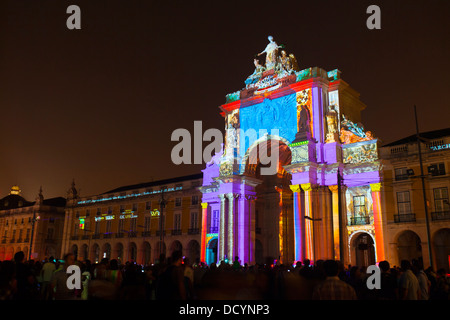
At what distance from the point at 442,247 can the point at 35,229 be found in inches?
2173

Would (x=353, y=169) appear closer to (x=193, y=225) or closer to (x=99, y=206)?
(x=193, y=225)

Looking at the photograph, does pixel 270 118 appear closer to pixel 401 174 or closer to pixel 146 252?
pixel 401 174

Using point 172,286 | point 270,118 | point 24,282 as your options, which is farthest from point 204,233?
point 172,286

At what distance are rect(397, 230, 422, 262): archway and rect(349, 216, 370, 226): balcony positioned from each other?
2565 mm

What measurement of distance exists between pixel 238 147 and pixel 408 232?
14825mm

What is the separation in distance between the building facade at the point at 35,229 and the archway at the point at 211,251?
3123 cm

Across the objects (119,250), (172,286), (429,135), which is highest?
(429,135)

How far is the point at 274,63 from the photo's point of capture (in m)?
35.2

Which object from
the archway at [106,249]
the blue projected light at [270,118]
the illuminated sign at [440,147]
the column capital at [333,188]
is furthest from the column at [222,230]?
the archway at [106,249]

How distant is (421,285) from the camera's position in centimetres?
950

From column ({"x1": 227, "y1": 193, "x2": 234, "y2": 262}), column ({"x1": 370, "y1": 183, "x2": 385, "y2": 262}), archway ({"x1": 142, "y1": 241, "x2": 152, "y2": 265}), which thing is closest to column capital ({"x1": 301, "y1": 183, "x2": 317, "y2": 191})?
column ({"x1": 370, "y1": 183, "x2": 385, "y2": 262})

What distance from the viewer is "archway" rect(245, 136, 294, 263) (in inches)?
1438

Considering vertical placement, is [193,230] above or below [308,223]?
above
